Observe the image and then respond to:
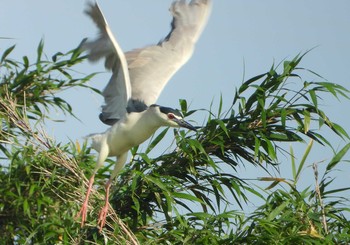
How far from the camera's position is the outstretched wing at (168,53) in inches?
239

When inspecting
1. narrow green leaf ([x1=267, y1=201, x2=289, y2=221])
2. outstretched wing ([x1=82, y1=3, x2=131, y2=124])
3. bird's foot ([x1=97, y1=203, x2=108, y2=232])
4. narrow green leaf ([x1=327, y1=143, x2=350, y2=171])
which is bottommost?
bird's foot ([x1=97, y1=203, x2=108, y2=232])

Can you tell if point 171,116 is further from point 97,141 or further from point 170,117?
point 97,141

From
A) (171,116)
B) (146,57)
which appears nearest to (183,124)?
(171,116)

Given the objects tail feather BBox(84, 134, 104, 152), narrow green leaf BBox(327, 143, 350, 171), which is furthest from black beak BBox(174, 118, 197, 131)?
narrow green leaf BBox(327, 143, 350, 171)

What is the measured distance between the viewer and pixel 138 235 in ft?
18.0

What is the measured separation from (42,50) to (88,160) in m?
0.85

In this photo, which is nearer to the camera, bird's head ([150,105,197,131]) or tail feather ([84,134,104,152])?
bird's head ([150,105,197,131])

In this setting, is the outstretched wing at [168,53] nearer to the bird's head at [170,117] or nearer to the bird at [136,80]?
the bird at [136,80]

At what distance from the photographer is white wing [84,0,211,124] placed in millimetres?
5652

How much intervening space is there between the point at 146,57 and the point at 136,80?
203mm

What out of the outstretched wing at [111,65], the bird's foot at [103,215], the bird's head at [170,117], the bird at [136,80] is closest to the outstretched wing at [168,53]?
the bird at [136,80]

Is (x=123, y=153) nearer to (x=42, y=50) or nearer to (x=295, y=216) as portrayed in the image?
(x=295, y=216)

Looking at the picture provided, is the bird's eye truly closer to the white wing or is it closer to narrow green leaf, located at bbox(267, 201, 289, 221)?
the white wing

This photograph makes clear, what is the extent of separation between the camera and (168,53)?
6.31 m
